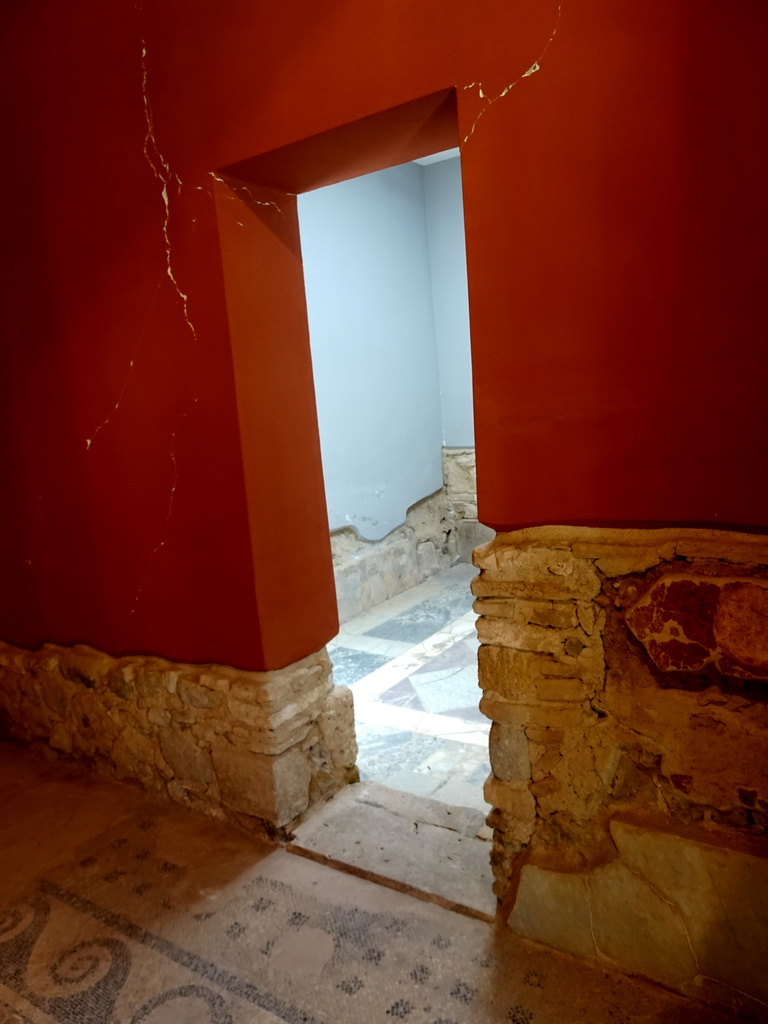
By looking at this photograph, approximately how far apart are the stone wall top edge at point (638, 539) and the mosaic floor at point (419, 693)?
1066 millimetres

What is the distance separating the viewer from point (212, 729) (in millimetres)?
2068

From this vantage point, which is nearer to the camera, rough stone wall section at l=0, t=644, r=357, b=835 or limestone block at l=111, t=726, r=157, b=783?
rough stone wall section at l=0, t=644, r=357, b=835

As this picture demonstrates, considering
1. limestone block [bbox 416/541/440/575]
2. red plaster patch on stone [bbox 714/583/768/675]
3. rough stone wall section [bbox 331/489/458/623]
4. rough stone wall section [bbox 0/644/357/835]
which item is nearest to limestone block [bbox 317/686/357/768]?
rough stone wall section [bbox 0/644/357/835]

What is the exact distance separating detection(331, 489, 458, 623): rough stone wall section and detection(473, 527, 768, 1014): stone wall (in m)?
2.79

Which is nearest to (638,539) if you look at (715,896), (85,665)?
(715,896)

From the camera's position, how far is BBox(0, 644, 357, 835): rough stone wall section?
1968mm

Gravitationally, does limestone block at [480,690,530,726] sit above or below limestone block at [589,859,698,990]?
above

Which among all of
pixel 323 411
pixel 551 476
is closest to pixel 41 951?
pixel 551 476

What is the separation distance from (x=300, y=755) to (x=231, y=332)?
4.04 feet

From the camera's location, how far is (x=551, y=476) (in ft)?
4.57

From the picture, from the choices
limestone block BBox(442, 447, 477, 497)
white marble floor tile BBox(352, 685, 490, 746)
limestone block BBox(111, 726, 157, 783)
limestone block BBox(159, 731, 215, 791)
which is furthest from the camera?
limestone block BBox(442, 447, 477, 497)

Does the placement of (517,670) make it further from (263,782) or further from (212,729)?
(212,729)

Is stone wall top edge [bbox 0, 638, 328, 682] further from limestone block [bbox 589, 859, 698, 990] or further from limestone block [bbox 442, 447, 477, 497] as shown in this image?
limestone block [bbox 442, 447, 477, 497]

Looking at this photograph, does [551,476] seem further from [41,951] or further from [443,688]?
[443,688]
